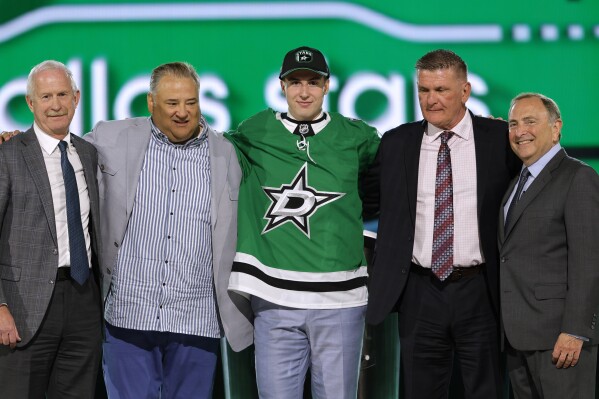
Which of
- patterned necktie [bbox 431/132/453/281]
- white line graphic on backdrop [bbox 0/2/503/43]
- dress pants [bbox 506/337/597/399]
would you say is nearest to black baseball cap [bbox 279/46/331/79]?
patterned necktie [bbox 431/132/453/281]

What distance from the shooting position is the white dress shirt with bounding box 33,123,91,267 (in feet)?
10.8

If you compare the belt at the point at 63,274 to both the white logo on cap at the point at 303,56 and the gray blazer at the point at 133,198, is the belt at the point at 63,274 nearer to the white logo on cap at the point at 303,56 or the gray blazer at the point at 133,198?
the gray blazer at the point at 133,198

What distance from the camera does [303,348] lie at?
11.3 ft

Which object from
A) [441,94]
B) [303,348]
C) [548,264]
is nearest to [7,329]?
[303,348]

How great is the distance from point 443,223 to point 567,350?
637 mm

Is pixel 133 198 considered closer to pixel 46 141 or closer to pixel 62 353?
pixel 46 141

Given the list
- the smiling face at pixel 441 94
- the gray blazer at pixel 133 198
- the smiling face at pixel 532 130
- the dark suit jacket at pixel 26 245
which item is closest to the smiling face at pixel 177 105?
the gray blazer at pixel 133 198

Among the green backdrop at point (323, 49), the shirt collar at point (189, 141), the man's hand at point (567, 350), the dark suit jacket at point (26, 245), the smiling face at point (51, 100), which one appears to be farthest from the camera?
the green backdrop at point (323, 49)

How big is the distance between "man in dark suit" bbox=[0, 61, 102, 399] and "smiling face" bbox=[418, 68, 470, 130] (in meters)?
1.29

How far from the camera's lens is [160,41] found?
4.86 m

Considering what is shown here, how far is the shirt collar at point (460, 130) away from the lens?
3.48 metres

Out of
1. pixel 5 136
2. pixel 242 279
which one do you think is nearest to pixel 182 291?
pixel 242 279

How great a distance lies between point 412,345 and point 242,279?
688 mm

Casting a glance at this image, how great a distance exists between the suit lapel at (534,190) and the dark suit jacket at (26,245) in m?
1.64
